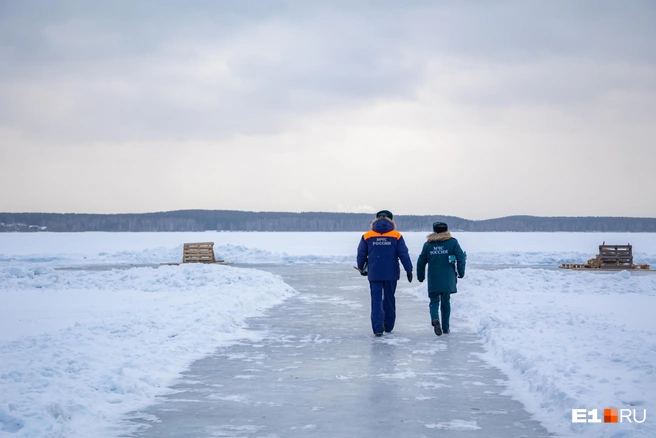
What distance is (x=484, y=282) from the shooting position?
2064 centimetres

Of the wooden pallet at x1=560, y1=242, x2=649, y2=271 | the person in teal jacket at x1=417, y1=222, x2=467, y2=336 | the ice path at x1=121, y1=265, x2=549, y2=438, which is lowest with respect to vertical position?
the ice path at x1=121, y1=265, x2=549, y2=438

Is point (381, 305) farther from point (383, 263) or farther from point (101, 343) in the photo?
point (101, 343)

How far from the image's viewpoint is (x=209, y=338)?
10289mm

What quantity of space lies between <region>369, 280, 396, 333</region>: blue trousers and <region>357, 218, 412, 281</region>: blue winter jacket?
15 cm

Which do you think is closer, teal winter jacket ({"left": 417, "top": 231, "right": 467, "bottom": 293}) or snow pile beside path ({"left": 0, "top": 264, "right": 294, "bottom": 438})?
snow pile beside path ({"left": 0, "top": 264, "right": 294, "bottom": 438})

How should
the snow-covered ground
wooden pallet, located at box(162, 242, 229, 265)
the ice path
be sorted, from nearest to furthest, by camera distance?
1. the ice path
2. the snow-covered ground
3. wooden pallet, located at box(162, 242, 229, 265)

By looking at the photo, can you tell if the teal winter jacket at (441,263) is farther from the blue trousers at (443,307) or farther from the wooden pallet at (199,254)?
→ the wooden pallet at (199,254)

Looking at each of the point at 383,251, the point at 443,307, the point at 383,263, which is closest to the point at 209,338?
the point at 383,263

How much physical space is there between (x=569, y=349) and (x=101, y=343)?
614cm

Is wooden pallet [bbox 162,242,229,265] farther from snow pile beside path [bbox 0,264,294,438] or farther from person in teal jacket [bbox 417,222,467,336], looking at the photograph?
person in teal jacket [bbox 417,222,467,336]

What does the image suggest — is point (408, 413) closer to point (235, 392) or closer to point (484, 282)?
point (235, 392)

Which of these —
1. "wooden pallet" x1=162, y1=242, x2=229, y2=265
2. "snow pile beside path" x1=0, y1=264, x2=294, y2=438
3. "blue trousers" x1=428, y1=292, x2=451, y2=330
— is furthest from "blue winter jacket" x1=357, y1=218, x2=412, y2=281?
"wooden pallet" x1=162, y1=242, x2=229, y2=265

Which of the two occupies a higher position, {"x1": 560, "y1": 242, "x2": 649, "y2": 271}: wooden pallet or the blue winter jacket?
the blue winter jacket

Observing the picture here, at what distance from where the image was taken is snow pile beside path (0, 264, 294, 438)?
18.7ft
